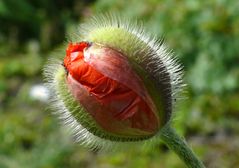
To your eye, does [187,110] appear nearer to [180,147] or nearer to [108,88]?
[180,147]

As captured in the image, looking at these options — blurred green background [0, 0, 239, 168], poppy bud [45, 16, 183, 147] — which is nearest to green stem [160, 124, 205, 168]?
poppy bud [45, 16, 183, 147]

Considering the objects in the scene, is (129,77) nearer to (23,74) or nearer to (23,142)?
(23,142)

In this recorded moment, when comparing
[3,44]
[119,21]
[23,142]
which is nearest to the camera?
[119,21]

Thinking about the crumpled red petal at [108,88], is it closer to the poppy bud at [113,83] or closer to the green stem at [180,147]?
the poppy bud at [113,83]

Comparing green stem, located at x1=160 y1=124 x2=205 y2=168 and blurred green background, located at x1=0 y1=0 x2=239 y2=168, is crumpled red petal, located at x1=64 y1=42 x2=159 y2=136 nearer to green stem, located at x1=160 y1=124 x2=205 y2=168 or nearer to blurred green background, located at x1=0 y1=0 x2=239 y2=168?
green stem, located at x1=160 y1=124 x2=205 y2=168

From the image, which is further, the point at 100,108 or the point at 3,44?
the point at 3,44

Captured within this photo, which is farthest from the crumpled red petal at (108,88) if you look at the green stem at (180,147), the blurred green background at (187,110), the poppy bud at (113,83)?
the blurred green background at (187,110)

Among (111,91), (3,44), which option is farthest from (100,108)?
(3,44)
